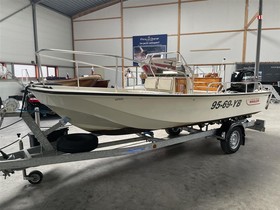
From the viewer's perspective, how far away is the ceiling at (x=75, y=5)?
34.7 feet

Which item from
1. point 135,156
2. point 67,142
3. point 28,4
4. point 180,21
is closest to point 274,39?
point 180,21

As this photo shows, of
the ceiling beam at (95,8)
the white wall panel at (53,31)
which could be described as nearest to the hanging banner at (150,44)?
the ceiling beam at (95,8)

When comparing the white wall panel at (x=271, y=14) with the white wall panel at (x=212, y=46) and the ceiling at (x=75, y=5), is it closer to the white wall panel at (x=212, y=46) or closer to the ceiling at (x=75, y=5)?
the white wall panel at (x=212, y=46)

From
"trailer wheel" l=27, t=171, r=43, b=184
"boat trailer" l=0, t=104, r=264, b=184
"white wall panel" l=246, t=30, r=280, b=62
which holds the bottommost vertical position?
"trailer wheel" l=27, t=171, r=43, b=184

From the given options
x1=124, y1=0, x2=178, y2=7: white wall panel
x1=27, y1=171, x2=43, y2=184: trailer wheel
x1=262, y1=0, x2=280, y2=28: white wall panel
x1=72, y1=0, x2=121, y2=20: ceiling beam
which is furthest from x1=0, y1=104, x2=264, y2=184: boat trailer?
x1=72, y1=0, x2=121, y2=20: ceiling beam

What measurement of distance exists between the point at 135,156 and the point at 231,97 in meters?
1.69

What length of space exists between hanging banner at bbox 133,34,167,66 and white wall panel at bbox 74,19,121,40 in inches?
51.6

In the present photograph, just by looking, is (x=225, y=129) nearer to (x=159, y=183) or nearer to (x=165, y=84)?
(x=165, y=84)

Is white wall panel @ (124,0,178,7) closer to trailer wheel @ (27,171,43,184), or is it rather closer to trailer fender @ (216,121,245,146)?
trailer fender @ (216,121,245,146)

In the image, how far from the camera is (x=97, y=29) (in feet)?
40.6

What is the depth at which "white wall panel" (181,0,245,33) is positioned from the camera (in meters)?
10.2

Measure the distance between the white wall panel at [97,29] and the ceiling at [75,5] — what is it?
0.67m

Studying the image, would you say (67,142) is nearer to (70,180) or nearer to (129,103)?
(70,180)

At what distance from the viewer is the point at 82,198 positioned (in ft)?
6.55
